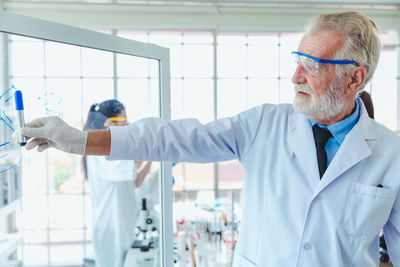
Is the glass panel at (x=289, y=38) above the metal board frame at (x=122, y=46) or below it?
above

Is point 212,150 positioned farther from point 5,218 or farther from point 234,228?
point 234,228

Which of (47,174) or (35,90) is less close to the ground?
(35,90)

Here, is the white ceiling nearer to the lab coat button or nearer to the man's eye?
the man's eye

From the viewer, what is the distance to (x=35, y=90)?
1.00 meters

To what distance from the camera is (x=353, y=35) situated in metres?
1.07

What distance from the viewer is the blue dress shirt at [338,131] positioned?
3.80 ft

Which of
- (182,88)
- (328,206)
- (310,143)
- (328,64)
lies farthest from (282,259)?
(182,88)

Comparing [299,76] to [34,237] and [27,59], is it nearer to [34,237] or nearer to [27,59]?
[27,59]

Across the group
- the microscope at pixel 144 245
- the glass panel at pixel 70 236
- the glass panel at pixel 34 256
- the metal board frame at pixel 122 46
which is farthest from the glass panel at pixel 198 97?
the glass panel at pixel 34 256

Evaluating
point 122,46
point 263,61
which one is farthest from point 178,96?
point 122,46

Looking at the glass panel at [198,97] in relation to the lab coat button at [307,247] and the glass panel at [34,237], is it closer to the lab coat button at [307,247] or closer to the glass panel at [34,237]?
the glass panel at [34,237]

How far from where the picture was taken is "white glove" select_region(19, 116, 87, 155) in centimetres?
89

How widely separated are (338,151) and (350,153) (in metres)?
0.04

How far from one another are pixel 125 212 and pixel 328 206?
1.03 m
